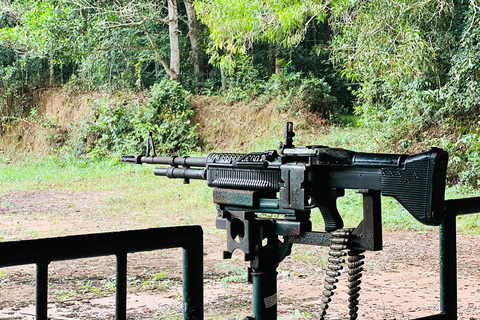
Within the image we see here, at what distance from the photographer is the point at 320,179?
2203 millimetres

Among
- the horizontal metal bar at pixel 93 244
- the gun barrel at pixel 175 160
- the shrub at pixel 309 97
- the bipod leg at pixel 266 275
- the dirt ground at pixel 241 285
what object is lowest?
the dirt ground at pixel 241 285

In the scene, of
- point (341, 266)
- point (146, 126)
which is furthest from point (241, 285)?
point (146, 126)

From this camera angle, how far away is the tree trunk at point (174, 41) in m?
19.4

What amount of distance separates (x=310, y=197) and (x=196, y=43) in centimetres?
1887

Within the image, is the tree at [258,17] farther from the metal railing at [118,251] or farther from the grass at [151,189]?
the metal railing at [118,251]

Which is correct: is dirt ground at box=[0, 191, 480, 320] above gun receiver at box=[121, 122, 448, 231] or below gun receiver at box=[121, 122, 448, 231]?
below

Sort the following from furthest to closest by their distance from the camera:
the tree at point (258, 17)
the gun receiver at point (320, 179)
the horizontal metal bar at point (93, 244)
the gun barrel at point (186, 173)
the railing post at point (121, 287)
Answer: the tree at point (258, 17)
the gun barrel at point (186, 173)
the gun receiver at point (320, 179)
the railing post at point (121, 287)
the horizontal metal bar at point (93, 244)

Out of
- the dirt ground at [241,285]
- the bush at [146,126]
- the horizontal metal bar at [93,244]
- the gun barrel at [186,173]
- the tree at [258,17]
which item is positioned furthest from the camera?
the bush at [146,126]

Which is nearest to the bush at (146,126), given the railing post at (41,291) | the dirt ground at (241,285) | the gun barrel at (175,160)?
the dirt ground at (241,285)

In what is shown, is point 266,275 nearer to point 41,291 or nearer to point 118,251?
point 118,251

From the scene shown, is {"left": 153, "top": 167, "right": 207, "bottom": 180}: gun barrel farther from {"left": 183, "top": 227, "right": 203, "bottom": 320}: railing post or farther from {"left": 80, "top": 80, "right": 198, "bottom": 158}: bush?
{"left": 80, "top": 80, "right": 198, "bottom": 158}: bush

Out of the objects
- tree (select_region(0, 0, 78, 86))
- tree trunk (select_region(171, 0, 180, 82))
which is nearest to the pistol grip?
tree (select_region(0, 0, 78, 86))

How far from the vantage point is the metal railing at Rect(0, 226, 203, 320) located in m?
1.20

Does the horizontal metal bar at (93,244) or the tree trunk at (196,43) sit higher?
the tree trunk at (196,43)
